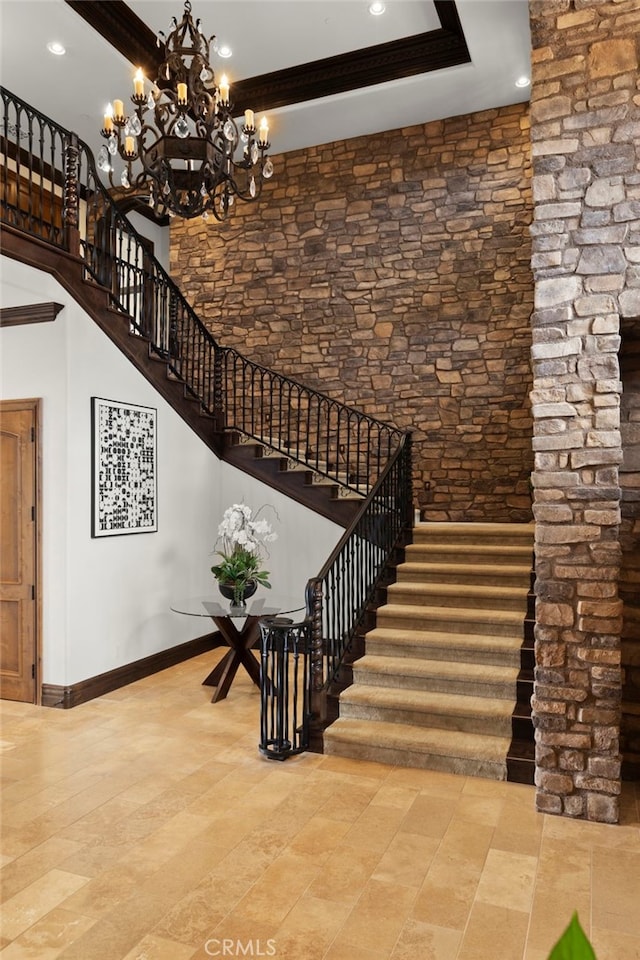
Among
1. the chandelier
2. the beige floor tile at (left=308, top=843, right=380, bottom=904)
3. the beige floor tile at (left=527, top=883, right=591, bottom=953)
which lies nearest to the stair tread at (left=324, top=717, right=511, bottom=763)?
the beige floor tile at (left=308, top=843, right=380, bottom=904)

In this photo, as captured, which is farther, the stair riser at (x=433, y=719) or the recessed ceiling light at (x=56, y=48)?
the recessed ceiling light at (x=56, y=48)

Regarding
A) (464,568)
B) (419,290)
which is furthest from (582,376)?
(419,290)

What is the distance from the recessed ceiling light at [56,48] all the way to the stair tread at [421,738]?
606 centimetres

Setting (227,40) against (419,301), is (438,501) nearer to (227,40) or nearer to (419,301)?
(419,301)

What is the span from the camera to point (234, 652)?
516 cm

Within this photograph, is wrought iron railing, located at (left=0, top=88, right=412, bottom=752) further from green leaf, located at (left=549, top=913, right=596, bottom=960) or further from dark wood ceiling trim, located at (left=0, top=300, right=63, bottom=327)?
green leaf, located at (left=549, top=913, right=596, bottom=960)

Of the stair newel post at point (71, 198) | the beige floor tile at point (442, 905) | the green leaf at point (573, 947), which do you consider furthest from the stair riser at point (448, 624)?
the green leaf at point (573, 947)

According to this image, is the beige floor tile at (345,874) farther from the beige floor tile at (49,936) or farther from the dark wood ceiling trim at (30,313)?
the dark wood ceiling trim at (30,313)

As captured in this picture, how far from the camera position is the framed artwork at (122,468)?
5.13 metres

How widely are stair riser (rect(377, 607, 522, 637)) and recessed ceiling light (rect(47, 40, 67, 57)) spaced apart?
219 inches

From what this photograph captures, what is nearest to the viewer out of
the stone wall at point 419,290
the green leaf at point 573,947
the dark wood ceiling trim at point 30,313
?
the green leaf at point 573,947

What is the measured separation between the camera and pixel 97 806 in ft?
11.1

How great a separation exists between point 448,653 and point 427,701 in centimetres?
47

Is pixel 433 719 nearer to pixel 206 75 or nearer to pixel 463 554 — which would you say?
pixel 463 554
